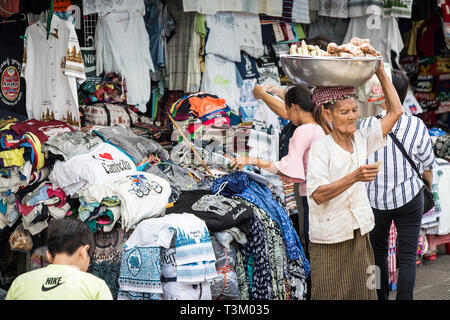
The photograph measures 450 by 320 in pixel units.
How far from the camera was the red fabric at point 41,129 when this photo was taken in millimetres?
4660

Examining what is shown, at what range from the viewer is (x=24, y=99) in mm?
5777

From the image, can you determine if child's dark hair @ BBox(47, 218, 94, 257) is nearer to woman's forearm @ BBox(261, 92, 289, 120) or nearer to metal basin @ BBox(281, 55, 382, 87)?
metal basin @ BBox(281, 55, 382, 87)

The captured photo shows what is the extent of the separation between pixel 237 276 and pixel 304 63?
5.61 feet

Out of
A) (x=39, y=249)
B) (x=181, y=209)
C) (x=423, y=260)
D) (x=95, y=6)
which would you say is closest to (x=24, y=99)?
(x=95, y=6)

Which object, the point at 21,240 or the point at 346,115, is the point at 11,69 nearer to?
the point at 21,240

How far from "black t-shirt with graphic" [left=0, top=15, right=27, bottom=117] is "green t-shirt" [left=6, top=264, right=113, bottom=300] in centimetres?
354

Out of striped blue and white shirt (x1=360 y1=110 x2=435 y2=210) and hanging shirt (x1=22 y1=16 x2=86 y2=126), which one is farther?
hanging shirt (x1=22 y1=16 x2=86 y2=126)

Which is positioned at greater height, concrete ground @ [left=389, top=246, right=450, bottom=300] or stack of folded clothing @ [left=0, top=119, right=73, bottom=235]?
stack of folded clothing @ [left=0, top=119, right=73, bottom=235]

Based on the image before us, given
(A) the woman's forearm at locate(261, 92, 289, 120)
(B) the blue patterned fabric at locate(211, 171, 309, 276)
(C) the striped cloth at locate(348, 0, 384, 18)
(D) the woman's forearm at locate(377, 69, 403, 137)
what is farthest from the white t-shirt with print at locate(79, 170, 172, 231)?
(C) the striped cloth at locate(348, 0, 384, 18)

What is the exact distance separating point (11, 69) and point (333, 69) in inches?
143

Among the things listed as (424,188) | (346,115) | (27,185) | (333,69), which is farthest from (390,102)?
(27,185)

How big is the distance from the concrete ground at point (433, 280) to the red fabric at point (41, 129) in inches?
125

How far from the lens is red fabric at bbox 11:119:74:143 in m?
4.66

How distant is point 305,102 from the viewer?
14.9 ft
